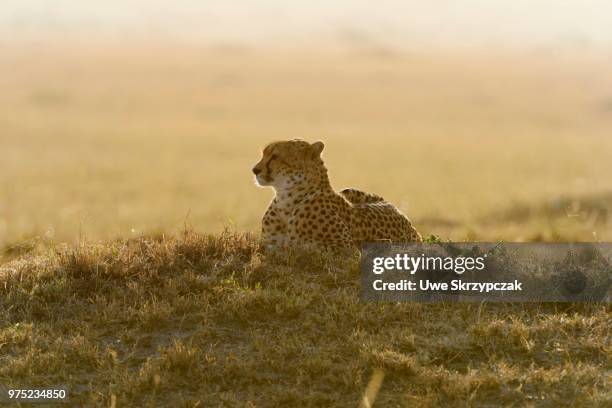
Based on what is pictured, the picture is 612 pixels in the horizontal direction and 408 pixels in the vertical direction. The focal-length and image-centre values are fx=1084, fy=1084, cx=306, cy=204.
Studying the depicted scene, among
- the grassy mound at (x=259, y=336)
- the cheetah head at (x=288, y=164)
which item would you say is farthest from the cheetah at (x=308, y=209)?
the grassy mound at (x=259, y=336)

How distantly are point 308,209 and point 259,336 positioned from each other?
150cm

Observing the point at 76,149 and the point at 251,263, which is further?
the point at 76,149

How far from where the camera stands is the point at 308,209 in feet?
23.9

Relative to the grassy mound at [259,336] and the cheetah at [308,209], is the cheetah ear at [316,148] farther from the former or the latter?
the grassy mound at [259,336]

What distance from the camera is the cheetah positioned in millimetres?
7273

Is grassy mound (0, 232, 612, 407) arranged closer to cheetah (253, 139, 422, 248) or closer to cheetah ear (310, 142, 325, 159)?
cheetah (253, 139, 422, 248)

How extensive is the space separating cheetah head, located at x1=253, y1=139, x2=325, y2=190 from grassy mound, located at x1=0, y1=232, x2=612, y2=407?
484 mm

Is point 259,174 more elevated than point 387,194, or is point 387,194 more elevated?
point 259,174

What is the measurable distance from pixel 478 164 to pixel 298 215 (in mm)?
25580

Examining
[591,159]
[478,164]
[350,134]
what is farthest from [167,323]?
[350,134]

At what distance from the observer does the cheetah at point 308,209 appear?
7.27 metres

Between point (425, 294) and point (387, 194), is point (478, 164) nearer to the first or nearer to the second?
point (387, 194)

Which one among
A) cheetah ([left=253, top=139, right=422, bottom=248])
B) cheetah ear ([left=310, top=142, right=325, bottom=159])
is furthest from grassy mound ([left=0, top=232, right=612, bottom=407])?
cheetah ear ([left=310, top=142, right=325, bottom=159])

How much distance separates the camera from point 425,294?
6.68 meters
